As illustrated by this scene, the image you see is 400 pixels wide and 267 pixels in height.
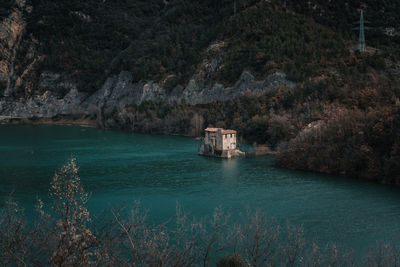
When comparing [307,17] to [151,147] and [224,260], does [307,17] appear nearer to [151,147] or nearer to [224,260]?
[151,147]

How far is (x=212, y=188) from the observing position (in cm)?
5456

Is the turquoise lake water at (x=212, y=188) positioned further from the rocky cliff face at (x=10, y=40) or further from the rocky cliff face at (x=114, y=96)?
the rocky cliff face at (x=10, y=40)

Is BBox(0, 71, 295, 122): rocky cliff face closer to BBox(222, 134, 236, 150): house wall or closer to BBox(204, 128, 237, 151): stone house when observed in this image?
BBox(204, 128, 237, 151): stone house

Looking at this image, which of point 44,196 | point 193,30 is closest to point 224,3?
point 193,30

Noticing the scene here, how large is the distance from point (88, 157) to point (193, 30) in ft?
299

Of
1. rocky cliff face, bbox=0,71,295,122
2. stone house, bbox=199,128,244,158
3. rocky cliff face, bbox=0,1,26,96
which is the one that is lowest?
stone house, bbox=199,128,244,158

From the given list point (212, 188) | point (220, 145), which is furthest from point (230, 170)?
point (220, 145)

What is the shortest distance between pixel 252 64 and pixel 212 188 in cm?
7512

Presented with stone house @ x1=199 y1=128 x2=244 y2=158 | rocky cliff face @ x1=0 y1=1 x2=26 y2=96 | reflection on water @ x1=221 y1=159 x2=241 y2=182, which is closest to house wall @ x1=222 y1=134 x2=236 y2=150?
stone house @ x1=199 y1=128 x2=244 y2=158

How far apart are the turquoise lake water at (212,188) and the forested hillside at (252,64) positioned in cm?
729

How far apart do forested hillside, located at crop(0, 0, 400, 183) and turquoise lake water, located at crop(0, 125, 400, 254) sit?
7290 millimetres

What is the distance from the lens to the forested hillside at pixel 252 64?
6512 centimetres

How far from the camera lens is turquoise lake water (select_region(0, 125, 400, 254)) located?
39938mm

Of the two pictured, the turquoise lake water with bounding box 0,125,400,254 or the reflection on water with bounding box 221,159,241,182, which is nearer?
the turquoise lake water with bounding box 0,125,400,254
